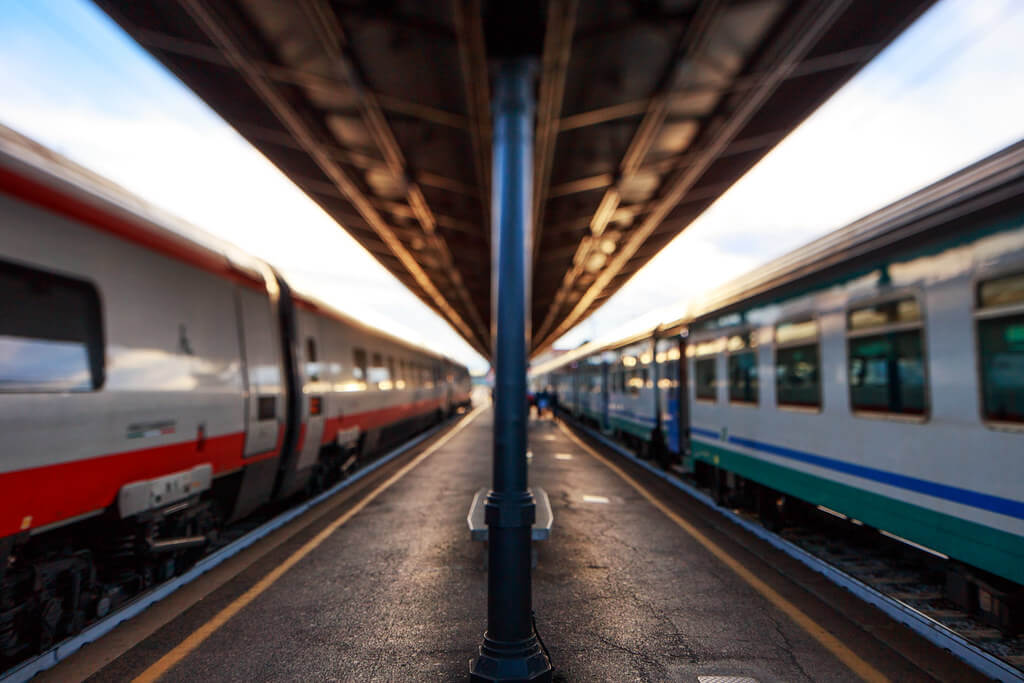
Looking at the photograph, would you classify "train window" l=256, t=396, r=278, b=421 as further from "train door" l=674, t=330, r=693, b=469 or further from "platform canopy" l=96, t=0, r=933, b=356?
"train door" l=674, t=330, r=693, b=469

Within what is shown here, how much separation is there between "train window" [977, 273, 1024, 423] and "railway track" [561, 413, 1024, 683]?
145 cm

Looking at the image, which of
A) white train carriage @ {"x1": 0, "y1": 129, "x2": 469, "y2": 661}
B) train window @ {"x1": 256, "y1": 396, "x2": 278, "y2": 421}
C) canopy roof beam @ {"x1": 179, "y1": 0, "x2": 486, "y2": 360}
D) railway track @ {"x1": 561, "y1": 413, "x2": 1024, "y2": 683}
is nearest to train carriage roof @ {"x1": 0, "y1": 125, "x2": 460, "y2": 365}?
white train carriage @ {"x1": 0, "y1": 129, "x2": 469, "y2": 661}

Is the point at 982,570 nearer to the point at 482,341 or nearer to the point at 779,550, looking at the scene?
the point at 779,550

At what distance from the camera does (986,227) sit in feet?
13.8

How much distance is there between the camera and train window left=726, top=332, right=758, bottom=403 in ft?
26.3

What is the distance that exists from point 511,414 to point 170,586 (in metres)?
3.57

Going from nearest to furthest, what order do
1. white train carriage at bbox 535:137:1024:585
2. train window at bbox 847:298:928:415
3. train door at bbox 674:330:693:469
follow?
white train carriage at bbox 535:137:1024:585 → train window at bbox 847:298:928:415 → train door at bbox 674:330:693:469

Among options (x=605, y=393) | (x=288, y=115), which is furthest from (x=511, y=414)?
(x=605, y=393)

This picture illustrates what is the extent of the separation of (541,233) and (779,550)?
16.2 meters

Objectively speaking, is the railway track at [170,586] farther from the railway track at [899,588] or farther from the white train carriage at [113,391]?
the railway track at [899,588]

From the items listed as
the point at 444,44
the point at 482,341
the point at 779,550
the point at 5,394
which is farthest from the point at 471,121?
the point at 482,341

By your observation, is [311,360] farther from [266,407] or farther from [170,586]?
[170,586]


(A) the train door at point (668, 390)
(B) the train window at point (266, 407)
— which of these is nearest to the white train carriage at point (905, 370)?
(A) the train door at point (668, 390)

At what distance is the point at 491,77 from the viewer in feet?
14.6
